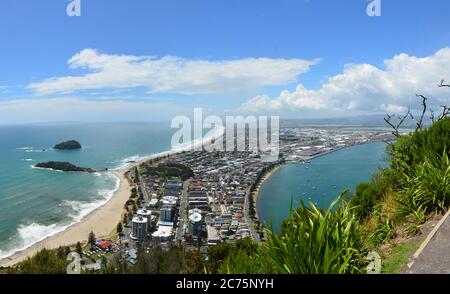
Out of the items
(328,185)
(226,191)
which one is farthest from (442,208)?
(226,191)

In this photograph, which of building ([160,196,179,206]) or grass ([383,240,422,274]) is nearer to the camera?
grass ([383,240,422,274])

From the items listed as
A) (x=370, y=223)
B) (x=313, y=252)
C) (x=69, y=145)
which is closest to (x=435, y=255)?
(x=313, y=252)

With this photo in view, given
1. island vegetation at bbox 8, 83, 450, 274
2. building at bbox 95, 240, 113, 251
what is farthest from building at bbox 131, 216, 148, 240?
island vegetation at bbox 8, 83, 450, 274

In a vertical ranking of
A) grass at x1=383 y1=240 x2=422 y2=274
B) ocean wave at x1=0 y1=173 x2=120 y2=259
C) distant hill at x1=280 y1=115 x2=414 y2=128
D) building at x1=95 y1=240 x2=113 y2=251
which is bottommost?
ocean wave at x1=0 y1=173 x2=120 y2=259

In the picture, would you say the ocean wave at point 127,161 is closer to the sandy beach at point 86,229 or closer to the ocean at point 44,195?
the ocean at point 44,195

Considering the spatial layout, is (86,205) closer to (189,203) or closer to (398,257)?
(189,203)

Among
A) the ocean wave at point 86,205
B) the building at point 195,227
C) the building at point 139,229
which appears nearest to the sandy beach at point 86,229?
the ocean wave at point 86,205

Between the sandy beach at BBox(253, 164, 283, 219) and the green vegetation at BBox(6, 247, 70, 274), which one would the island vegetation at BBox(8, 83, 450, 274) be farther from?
the sandy beach at BBox(253, 164, 283, 219)
